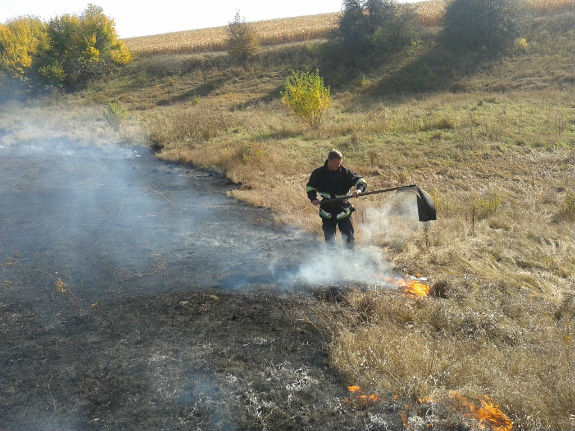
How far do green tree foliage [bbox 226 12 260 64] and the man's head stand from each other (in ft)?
105

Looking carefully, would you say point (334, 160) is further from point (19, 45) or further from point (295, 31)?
point (19, 45)

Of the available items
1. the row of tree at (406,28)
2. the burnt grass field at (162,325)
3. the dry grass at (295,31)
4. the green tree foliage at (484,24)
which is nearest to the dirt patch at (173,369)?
the burnt grass field at (162,325)

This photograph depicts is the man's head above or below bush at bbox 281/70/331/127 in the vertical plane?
below

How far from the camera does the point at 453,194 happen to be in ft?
32.8

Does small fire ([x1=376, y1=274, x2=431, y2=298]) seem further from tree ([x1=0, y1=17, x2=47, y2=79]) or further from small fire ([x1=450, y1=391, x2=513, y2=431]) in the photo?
tree ([x1=0, y1=17, x2=47, y2=79])

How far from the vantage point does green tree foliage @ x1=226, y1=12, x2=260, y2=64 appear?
115 ft

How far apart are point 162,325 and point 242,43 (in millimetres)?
33849

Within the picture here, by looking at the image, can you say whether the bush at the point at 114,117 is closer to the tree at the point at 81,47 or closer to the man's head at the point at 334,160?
the man's head at the point at 334,160

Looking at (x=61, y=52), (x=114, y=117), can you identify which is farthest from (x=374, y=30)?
(x=61, y=52)

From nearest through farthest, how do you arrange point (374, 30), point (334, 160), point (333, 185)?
point (334, 160), point (333, 185), point (374, 30)

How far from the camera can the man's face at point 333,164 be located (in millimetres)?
5892

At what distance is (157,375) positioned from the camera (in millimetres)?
4246

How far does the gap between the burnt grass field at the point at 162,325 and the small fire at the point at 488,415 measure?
2.00 feet

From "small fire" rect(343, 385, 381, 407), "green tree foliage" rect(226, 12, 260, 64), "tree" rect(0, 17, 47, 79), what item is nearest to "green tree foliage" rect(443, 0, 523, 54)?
"green tree foliage" rect(226, 12, 260, 64)
